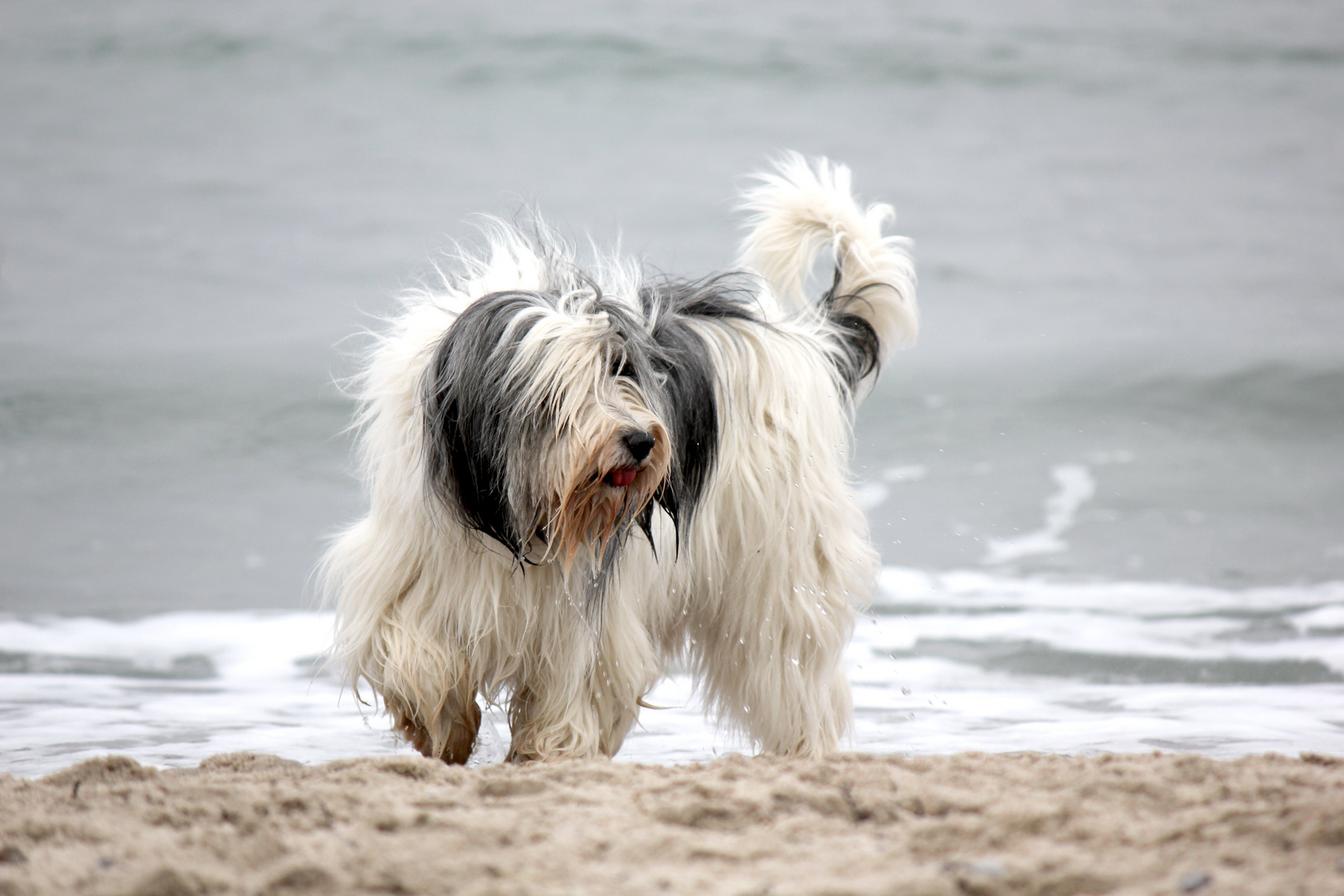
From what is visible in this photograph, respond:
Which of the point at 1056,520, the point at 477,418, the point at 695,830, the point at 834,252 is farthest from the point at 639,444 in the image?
the point at 1056,520

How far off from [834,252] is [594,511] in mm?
1728

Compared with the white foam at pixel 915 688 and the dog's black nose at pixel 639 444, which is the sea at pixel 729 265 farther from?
the dog's black nose at pixel 639 444

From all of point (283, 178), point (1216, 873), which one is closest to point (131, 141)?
point (283, 178)

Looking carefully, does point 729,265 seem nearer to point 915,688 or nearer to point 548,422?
point 548,422

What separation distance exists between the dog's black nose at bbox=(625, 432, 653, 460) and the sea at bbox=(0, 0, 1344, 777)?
122 centimetres

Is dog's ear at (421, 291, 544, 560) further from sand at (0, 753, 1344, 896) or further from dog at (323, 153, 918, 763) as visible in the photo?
sand at (0, 753, 1344, 896)

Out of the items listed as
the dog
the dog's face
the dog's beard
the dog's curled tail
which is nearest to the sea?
the dog's curled tail

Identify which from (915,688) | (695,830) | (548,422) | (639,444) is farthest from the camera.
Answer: (915,688)

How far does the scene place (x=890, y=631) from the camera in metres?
6.80

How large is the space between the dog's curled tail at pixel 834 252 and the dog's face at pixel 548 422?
120 cm

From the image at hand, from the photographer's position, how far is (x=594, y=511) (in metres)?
3.39

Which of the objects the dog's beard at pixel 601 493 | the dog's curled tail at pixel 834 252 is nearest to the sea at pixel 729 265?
the dog's curled tail at pixel 834 252

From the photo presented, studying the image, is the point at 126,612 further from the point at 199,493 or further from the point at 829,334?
the point at 829,334

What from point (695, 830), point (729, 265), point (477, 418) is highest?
point (729, 265)
